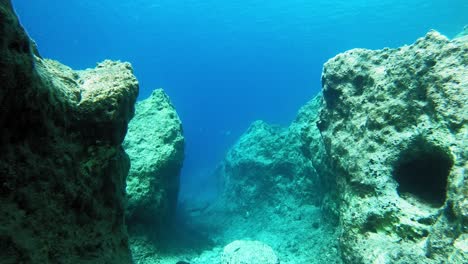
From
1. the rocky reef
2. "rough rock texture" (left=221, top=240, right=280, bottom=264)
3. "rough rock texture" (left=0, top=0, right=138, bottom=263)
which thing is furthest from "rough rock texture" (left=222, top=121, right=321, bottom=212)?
"rough rock texture" (left=0, top=0, right=138, bottom=263)

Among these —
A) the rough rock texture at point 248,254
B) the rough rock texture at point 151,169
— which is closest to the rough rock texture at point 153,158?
the rough rock texture at point 151,169

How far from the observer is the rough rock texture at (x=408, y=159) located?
141 inches

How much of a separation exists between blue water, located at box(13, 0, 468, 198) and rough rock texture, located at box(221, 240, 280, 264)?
18.4 m

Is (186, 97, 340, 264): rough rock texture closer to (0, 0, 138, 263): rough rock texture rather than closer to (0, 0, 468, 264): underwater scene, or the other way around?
(0, 0, 468, 264): underwater scene

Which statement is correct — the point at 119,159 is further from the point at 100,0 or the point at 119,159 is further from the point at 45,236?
the point at 100,0

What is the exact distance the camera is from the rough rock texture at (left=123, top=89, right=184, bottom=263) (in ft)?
22.3

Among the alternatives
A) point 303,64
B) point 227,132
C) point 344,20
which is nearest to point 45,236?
point 227,132

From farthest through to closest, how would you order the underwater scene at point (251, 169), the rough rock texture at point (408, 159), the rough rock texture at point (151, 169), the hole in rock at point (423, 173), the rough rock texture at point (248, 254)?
the rough rock texture at point (151, 169), the rough rock texture at point (248, 254), the hole in rock at point (423, 173), the rough rock texture at point (408, 159), the underwater scene at point (251, 169)

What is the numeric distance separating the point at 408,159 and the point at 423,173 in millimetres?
345

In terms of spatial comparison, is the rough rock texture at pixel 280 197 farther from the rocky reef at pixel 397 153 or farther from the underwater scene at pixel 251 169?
the rocky reef at pixel 397 153

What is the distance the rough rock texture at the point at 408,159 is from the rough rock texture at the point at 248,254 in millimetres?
2311

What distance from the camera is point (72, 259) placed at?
2.62 m

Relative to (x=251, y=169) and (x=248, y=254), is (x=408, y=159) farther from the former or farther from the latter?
(x=251, y=169)

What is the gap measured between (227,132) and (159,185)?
157 ft
